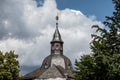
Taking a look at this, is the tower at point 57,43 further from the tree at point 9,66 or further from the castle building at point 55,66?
the tree at point 9,66

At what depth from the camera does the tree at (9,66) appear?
53616 millimetres

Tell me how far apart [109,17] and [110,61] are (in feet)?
14.0

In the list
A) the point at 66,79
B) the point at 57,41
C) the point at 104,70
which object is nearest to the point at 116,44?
the point at 104,70

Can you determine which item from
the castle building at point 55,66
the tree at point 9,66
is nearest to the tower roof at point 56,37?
the castle building at point 55,66

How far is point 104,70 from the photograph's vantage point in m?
36.9

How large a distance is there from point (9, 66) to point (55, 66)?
1105 inches

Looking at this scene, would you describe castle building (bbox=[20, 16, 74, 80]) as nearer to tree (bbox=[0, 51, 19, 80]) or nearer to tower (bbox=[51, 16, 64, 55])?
tower (bbox=[51, 16, 64, 55])

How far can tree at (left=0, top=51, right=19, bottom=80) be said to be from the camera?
176 ft

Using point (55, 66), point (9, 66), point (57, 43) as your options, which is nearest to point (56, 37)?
point (57, 43)

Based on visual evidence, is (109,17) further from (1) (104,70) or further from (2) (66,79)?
(2) (66,79)

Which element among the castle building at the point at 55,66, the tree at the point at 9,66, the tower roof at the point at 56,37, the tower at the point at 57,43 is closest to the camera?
the tree at the point at 9,66

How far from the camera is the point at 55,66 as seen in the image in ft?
267

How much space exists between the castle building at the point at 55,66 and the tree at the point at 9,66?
2436 cm

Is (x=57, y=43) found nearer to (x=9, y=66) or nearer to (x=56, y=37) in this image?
(x=56, y=37)
